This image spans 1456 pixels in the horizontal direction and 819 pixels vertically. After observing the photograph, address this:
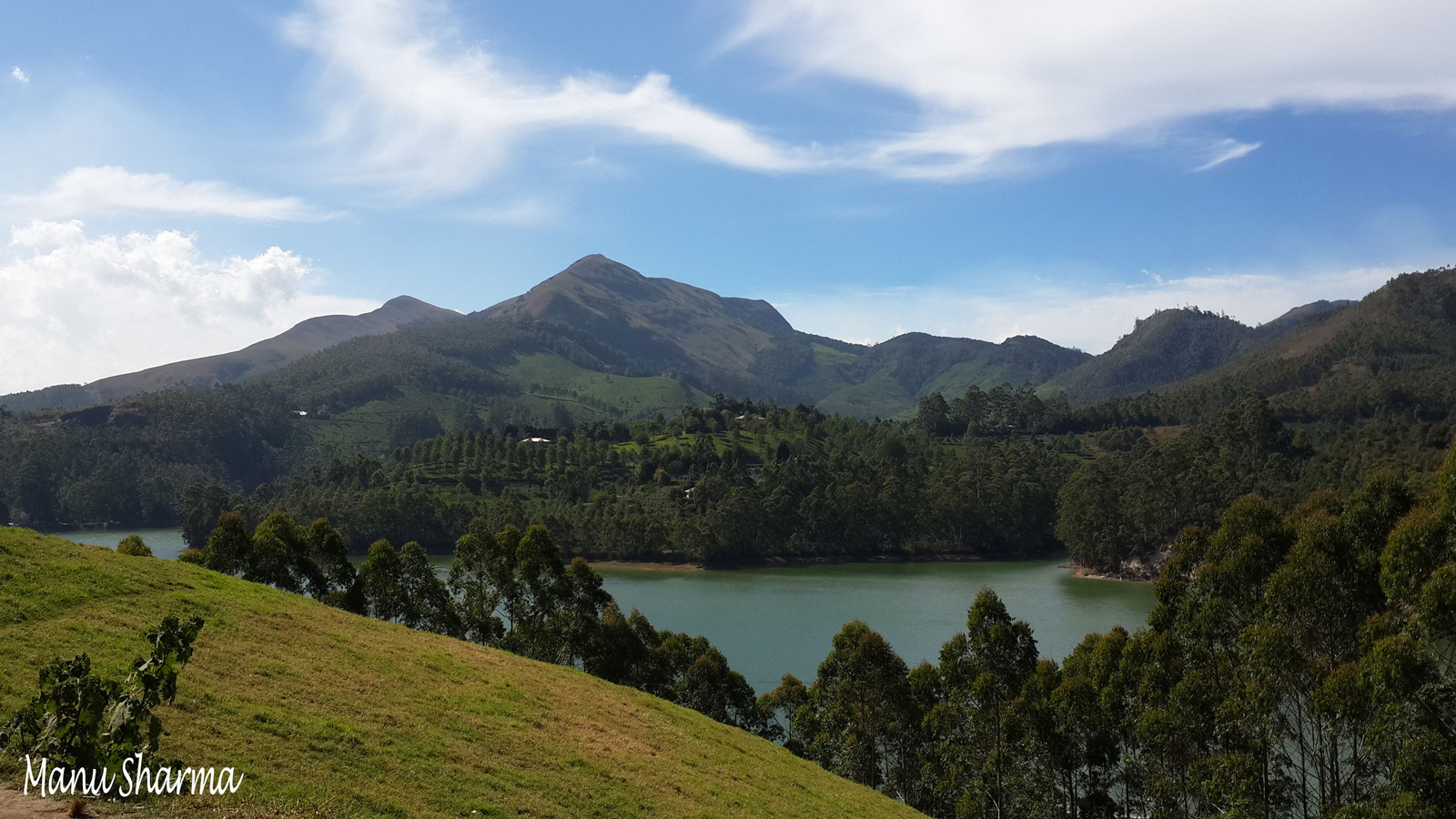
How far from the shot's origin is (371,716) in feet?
54.6

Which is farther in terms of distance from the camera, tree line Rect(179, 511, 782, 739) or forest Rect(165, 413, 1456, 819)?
tree line Rect(179, 511, 782, 739)

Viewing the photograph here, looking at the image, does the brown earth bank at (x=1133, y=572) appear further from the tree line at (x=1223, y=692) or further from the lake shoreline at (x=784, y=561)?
the tree line at (x=1223, y=692)

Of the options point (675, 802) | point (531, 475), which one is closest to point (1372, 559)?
point (675, 802)

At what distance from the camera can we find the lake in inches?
2250

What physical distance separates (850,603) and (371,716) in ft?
204

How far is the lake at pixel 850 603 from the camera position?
57.2 m

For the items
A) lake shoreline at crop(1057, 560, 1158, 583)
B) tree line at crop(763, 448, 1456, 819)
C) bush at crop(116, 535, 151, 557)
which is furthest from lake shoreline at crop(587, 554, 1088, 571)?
bush at crop(116, 535, 151, 557)

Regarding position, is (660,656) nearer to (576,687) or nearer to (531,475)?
(576,687)

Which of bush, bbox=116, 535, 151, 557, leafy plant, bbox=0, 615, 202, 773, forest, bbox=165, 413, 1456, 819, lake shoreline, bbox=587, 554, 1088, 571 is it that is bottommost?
lake shoreline, bbox=587, 554, 1088, 571

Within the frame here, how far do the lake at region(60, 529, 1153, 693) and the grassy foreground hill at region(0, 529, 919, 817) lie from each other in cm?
2696

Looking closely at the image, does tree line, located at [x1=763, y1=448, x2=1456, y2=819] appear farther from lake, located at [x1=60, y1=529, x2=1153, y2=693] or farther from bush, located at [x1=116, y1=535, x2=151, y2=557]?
bush, located at [x1=116, y1=535, x2=151, y2=557]

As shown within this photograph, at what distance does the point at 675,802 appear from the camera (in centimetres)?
1686

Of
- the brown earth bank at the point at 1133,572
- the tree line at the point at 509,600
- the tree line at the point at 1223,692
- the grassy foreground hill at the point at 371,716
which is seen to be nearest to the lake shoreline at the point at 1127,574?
the brown earth bank at the point at 1133,572

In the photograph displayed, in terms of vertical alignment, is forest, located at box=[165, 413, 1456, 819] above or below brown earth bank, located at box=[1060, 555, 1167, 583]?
above
